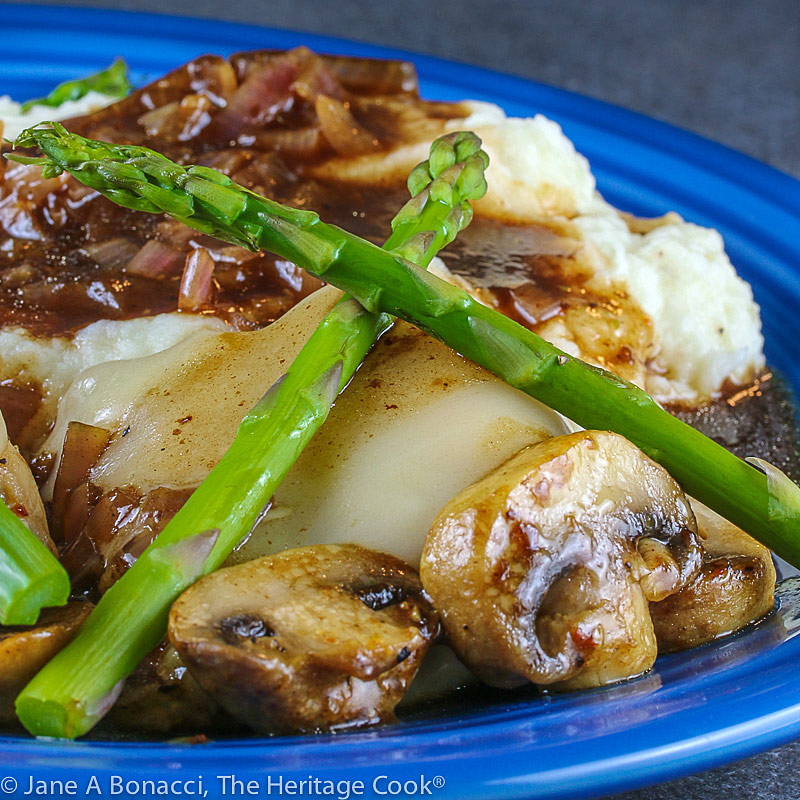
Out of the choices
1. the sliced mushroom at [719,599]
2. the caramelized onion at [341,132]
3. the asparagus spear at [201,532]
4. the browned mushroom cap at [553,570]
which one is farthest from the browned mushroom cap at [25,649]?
the caramelized onion at [341,132]

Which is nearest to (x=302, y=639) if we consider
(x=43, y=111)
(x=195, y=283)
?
(x=195, y=283)

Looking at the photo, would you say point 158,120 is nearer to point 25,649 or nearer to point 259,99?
point 259,99

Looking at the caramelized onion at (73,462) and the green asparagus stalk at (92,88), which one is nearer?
the caramelized onion at (73,462)

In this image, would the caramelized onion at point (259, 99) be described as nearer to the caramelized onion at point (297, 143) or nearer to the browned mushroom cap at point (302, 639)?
the caramelized onion at point (297, 143)

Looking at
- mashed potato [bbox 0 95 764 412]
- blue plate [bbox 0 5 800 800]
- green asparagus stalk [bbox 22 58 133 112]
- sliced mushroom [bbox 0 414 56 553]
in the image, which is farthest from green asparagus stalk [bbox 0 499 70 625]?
green asparagus stalk [bbox 22 58 133 112]

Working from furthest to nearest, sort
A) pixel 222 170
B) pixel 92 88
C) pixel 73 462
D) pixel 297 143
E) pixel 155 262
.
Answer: pixel 92 88
pixel 297 143
pixel 222 170
pixel 155 262
pixel 73 462

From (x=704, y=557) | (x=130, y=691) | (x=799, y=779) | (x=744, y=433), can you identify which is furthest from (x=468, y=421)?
(x=744, y=433)

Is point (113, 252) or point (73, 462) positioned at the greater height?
point (113, 252)
